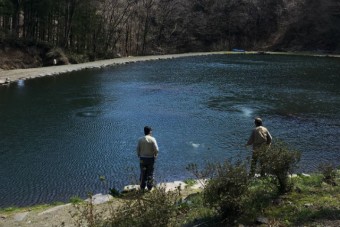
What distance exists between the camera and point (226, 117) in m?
31.4

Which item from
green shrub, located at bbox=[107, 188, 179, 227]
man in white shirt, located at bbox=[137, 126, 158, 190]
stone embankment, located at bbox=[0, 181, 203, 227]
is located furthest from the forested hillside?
green shrub, located at bbox=[107, 188, 179, 227]

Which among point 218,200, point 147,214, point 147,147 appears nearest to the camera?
point 147,214

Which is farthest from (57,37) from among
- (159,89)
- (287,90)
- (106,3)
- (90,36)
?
(287,90)

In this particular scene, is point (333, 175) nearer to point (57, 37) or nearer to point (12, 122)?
point (12, 122)

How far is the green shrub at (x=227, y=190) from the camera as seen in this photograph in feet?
33.1

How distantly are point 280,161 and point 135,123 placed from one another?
18.7 metres

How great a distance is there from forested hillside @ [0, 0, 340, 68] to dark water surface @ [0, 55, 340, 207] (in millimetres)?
20875

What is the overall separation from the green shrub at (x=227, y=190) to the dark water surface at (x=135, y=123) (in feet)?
8.14

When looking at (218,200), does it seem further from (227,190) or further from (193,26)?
(193,26)

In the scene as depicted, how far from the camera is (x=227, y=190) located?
10.2 meters

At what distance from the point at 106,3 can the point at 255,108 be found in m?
58.9

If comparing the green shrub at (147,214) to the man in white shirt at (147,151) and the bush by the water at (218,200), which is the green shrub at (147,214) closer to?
the bush by the water at (218,200)

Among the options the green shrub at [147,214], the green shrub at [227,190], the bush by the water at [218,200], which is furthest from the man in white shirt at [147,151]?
the green shrub at [147,214]

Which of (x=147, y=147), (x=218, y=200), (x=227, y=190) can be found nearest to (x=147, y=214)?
(x=218, y=200)
